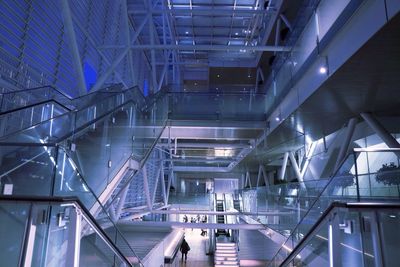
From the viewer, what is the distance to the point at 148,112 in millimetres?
9727

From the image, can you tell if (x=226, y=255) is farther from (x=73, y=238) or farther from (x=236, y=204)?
(x=73, y=238)

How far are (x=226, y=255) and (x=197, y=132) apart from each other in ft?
29.4

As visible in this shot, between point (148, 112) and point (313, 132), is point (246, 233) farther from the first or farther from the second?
point (148, 112)

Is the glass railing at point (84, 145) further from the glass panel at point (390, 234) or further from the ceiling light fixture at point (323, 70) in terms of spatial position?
the ceiling light fixture at point (323, 70)

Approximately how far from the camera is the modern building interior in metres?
2.82

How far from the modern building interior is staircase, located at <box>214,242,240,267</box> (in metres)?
0.08

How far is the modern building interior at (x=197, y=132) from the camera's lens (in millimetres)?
2818

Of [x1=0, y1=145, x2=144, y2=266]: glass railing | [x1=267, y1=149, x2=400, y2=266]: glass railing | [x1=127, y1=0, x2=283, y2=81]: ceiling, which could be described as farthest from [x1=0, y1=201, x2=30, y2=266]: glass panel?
[x1=127, y1=0, x2=283, y2=81]: ceiling

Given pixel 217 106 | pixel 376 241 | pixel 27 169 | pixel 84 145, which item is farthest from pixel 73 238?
pixel 217 106

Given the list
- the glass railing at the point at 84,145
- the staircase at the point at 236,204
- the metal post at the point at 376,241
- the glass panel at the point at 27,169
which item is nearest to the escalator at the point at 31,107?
the glass railing at the point at 84,145

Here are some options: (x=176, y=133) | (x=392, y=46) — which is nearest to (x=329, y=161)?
(x=176, y=133)

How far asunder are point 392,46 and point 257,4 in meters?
15.9

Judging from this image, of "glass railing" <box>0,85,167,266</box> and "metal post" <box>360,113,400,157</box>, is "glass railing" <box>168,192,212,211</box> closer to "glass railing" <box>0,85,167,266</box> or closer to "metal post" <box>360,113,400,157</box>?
"glass railing" <box>0,85,167,266</box>

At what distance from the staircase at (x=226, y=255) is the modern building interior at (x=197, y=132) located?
8 cm
